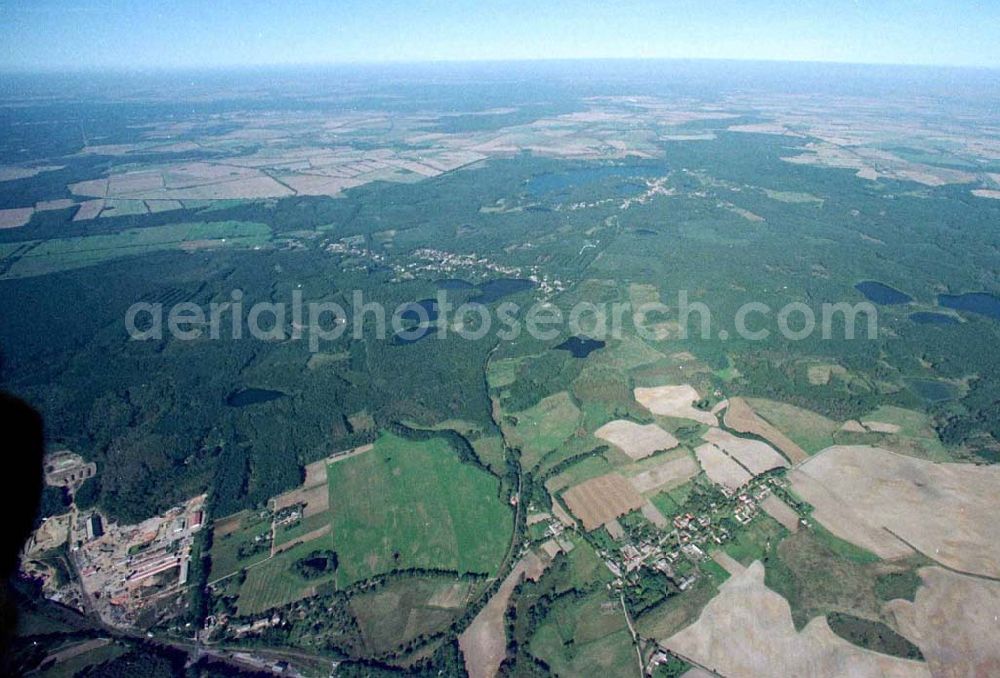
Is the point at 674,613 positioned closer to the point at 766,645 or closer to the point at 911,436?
the point at 766,645

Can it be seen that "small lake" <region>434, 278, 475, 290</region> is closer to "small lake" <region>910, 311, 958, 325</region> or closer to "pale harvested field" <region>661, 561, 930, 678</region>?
"pale harvested field" <region>661, 561, 930, 678</region>

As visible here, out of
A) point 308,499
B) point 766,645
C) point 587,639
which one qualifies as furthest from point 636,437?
point 308,499

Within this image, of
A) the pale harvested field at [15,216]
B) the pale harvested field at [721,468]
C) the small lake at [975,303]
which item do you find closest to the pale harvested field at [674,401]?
the pale harvested field at [721,468]

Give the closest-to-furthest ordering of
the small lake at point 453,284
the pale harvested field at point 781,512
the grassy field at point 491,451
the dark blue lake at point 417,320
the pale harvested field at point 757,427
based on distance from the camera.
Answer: the pale harvested field at point 781,512 < the grassy field at point 491,451 < the pale harvested field at point 757,427 < the dark blue lake at point 417,320 < the small lake at point 453,284

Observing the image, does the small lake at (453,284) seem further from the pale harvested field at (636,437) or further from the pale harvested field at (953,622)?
the pale harvested field at (953,622)

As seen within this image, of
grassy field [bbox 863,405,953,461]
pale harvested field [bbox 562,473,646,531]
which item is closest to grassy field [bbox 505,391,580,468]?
pale harvested field [bbox 562,473,646,531]

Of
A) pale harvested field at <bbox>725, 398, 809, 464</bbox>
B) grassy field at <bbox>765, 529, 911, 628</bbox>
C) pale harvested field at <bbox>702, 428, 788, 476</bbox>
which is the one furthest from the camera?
pale harvested field at <bbox>725, 398, 809, 464</bbox>
